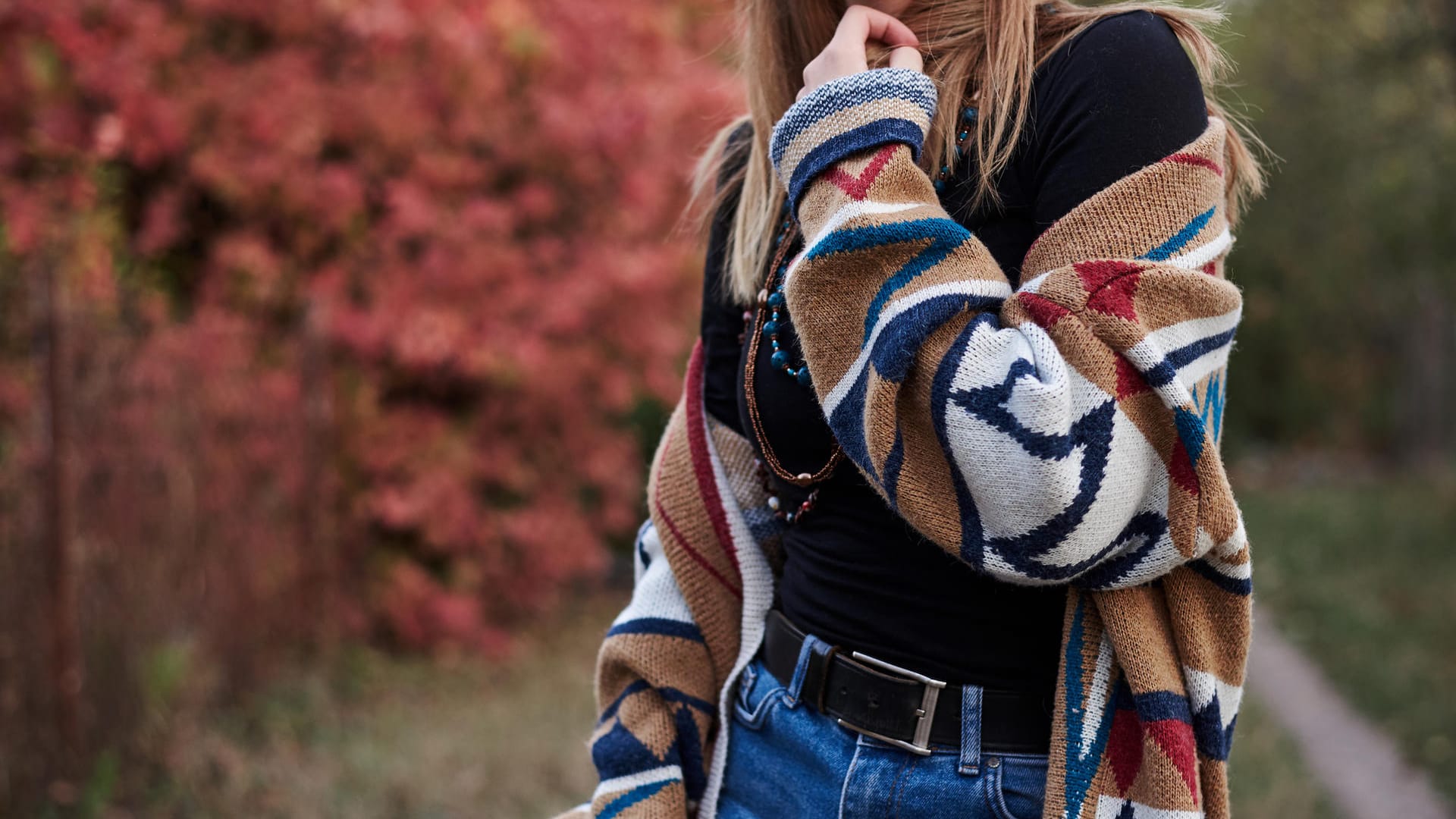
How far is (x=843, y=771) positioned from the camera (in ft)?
4.43

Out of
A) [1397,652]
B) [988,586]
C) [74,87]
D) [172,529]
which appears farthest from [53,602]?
[1397,652]

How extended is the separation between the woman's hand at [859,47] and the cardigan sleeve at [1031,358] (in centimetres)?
8

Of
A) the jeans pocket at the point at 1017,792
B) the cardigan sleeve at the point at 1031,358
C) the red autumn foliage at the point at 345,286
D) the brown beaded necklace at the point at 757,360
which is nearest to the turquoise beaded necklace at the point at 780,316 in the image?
the brown beaded necklace at the point at 757,360

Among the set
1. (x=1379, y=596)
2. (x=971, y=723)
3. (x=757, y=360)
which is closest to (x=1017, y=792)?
(x=971, y=723)

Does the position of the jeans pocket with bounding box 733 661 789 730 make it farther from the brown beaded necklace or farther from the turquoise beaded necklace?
the turquoise beaded necklace

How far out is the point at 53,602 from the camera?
12.8ft

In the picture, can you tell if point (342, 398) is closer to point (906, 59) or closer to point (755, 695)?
point (755, 695)

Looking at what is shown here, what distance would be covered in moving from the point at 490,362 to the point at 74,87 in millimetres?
2072

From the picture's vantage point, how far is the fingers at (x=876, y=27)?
1411mm

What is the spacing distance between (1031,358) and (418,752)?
422 cm

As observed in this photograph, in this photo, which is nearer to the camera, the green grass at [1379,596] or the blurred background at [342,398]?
the blurred background at [342,398]

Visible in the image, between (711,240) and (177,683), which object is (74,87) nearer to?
(177,683)

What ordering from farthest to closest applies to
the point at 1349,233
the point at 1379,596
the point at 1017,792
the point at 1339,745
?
1. the point at 1349,233
2. the point at 1379,596
3. the point at 1339,745
4. the point at 1017,792

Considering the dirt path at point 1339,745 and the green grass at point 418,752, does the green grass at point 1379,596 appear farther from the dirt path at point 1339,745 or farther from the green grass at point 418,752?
the green grass at point 418,752
